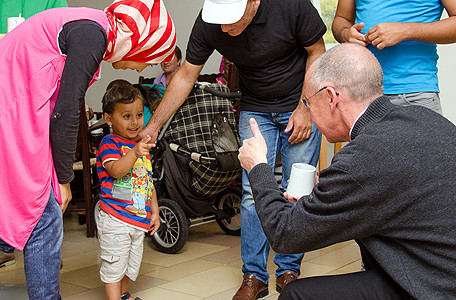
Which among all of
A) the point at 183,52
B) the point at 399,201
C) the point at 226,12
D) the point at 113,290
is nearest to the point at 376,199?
the point at 399,201

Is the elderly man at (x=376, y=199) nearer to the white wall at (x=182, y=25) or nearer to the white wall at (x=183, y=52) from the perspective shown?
the white wall at (x=183, y=52)

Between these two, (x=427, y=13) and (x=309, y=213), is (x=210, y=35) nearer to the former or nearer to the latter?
(x=427, y=13)

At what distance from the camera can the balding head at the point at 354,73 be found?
1291 mm

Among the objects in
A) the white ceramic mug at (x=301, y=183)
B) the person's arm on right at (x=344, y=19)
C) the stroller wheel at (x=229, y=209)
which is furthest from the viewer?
the stroller wheel at (x=229, y=209)

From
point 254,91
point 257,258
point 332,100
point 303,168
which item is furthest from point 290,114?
point 332,100

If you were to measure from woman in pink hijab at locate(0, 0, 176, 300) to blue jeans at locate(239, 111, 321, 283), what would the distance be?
95cm

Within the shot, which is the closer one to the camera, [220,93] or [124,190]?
[124,190]

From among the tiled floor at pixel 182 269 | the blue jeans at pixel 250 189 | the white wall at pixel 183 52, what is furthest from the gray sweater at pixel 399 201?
the white wall at pixel 183 52

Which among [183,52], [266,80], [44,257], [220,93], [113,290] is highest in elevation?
[266,80]

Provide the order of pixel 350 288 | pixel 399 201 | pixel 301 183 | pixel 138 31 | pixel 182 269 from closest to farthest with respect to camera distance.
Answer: pixel 399 201 < pixel 350 288 < pixel 301 183 < pixel 138 31 < pixel 182 269

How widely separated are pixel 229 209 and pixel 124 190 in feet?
4.43

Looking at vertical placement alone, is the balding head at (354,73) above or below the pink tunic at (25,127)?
above

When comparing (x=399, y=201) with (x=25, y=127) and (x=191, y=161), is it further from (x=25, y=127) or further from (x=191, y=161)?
(x=191, y=161)

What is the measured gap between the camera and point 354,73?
1290 mm
